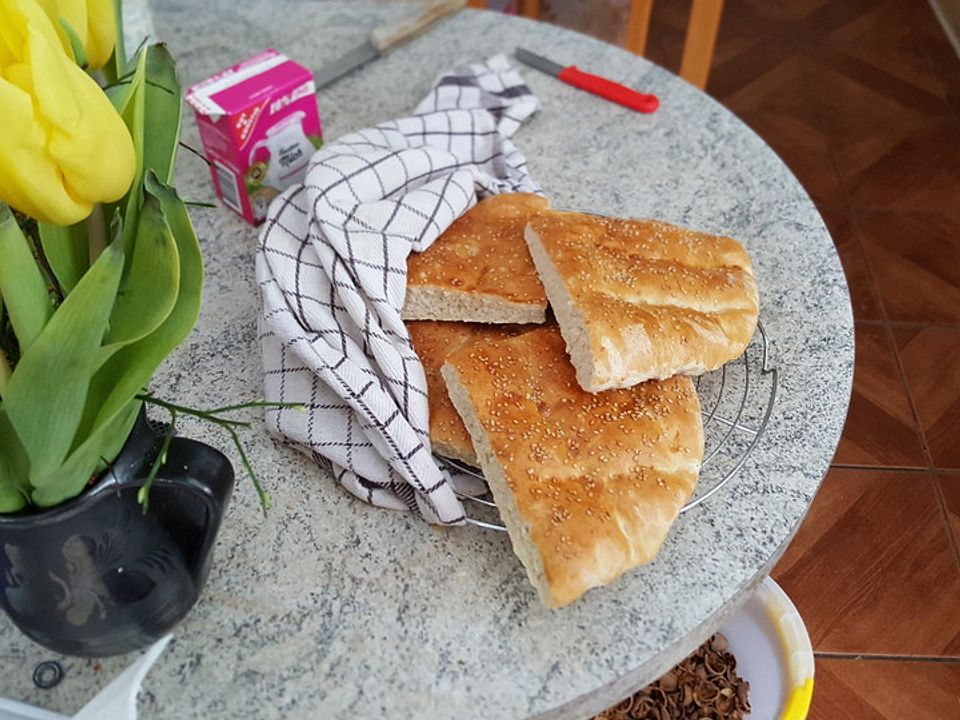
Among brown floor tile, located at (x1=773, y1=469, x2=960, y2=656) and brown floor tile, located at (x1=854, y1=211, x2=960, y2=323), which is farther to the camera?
brown floor tile, located at (x1=854, y1=211, x2=960, y2=323)

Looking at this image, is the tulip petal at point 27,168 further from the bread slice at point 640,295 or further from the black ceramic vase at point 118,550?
the bread slice at point 640,295

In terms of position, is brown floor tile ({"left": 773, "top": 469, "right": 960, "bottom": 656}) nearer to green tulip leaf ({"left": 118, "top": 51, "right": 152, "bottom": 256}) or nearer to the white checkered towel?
the white checkered towel

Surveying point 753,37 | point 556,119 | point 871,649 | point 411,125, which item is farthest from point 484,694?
point 753,37

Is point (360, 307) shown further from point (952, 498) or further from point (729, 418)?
point (952, 498)

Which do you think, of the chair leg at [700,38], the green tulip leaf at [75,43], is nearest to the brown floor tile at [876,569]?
the chair leg at [700,38]

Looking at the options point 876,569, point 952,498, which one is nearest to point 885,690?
point 876,569

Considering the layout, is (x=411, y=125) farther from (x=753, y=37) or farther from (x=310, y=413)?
(x=753, y=37)

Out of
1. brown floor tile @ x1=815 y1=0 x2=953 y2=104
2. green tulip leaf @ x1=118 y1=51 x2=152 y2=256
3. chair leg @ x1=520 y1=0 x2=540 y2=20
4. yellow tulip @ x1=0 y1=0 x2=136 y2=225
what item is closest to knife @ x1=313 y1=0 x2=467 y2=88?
chair leg @ x1=520 y1=0 x2=540 y2=20
